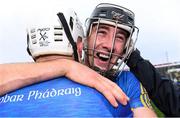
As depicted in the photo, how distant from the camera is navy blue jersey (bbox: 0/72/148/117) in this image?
7.89 feet

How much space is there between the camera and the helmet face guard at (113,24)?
151 inches

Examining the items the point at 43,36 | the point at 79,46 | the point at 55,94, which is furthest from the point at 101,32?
the point at 55,94

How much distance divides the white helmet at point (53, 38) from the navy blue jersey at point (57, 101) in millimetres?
237

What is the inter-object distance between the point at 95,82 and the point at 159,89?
1804mm

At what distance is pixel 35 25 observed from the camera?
115 inches

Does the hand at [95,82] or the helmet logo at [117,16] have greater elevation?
the helmet logo at [117,16]

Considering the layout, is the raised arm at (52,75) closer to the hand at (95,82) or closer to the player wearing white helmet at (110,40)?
the hand at (95,82)

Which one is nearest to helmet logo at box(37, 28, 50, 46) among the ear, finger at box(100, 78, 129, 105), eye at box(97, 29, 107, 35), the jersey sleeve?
the ear

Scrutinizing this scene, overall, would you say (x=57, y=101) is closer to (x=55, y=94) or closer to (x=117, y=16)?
(x=55, y=94)

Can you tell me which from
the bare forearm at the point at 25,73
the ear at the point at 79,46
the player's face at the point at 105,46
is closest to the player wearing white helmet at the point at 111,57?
the player's face at the point at 105,46

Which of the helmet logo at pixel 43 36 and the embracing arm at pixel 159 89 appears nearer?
the helmet logo at pixel 43 36

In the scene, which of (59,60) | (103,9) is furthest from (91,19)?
(59,60)

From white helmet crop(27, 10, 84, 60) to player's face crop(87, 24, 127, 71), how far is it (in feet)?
2.96

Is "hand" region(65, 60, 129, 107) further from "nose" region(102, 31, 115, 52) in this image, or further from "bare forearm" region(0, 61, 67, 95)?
"nose" region(102, 31, 115, 52)
